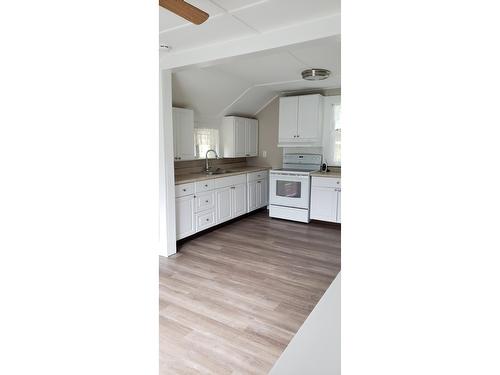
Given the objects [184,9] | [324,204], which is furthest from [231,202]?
[184,9]

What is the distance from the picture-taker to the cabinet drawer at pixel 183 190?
3.49m

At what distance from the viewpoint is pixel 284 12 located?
6.70 ft

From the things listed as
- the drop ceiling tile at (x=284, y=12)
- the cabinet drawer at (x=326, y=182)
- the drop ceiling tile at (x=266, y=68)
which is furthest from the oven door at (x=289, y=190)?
the drop ceiling tile at (x=284, y=12)

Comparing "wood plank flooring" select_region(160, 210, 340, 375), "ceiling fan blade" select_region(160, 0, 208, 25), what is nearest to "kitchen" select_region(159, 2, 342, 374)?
"wood plank flooring" select_region(160, 210, 340, 375)

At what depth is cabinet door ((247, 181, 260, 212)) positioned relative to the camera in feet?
16.1

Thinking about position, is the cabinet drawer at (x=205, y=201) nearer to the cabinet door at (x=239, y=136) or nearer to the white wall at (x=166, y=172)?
the white wall at (x=166, y=172)

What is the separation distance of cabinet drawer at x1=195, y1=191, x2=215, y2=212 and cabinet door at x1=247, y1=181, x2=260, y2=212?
0.93 meters

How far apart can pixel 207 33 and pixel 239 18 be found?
15.9 inches

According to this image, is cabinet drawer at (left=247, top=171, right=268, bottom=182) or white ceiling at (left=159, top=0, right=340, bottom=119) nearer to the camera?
white ceiling at (left=159, top=0, right=340, bottom=119)

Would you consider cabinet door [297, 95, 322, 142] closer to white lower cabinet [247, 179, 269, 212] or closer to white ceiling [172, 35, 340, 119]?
white ceiling [172, 35, 340, 119]
